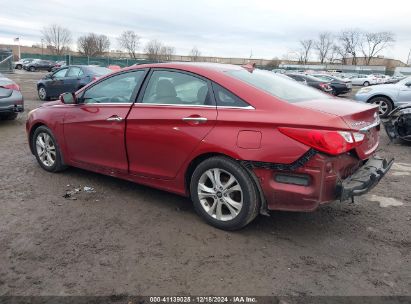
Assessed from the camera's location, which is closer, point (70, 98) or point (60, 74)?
point (70, 98)

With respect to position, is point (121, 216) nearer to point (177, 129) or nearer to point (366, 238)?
point (177, 129)

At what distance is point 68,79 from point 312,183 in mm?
12832

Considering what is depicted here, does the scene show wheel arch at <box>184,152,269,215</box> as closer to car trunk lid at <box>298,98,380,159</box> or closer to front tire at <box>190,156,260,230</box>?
front tire at <box>190,156,260,230</box>

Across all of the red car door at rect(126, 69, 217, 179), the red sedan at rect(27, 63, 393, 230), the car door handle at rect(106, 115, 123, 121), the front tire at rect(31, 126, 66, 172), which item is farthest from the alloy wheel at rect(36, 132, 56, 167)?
the red car door at rect(126, 69, 217, 179)

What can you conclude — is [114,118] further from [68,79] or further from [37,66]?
[37,66]

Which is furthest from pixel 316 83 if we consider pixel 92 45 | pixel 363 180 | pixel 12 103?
pixel 92 45

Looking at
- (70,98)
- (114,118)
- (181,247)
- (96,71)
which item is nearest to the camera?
(181,247)

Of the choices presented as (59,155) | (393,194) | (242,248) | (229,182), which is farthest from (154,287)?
(393,194)

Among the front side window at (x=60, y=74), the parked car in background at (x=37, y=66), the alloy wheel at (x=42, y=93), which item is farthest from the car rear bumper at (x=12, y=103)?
the parked car in background at (x=37, y=66)

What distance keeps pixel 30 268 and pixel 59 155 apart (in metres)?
2.50

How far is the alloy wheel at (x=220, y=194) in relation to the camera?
3699mm

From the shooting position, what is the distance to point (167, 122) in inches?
159

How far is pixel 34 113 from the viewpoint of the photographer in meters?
5.67

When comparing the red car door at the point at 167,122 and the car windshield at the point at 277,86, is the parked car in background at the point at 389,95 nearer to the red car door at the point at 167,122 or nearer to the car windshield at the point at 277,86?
the car windshield at the point at 277,86
